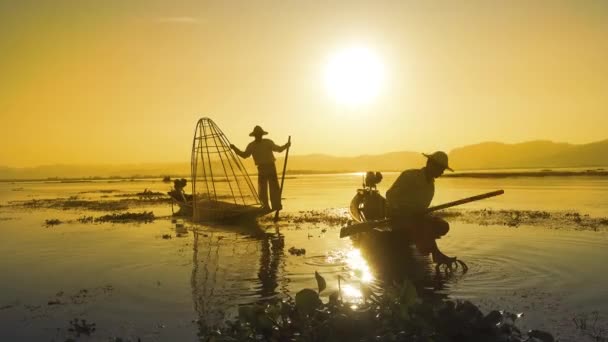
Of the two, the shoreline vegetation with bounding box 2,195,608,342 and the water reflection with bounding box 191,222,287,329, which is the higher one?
the shoreline vegetation with bounding box 2,195,608,342

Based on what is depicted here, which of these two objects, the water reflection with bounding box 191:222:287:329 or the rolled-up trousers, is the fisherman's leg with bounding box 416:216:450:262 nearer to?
the water reflection with bounding box 191:222:287:329

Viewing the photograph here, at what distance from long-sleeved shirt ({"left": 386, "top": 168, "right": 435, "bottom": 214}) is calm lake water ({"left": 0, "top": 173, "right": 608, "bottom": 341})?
1366mm

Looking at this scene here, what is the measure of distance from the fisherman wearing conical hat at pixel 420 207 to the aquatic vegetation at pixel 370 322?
166 inches

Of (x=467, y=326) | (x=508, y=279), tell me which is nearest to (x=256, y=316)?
(x=467, y=326)

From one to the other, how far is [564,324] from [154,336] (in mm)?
6317

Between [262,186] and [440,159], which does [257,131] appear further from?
[440,159]

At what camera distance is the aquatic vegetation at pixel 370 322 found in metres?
5.06

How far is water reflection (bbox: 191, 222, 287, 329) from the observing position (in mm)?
8695

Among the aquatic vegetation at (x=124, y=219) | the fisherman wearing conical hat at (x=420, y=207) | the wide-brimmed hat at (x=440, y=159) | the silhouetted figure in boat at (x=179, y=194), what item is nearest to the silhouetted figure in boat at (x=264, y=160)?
the silhouetted figure in boat at (x=179, y=194)

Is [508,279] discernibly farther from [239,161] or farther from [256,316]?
[239,161]

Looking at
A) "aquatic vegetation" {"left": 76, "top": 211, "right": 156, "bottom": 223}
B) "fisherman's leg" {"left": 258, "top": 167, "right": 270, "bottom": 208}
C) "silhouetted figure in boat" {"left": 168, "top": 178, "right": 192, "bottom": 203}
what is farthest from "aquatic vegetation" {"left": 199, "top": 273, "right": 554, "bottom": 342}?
"silhouetted figure in boat" {"left": 168, "top": 178, "right": 192, "bottom": 203}

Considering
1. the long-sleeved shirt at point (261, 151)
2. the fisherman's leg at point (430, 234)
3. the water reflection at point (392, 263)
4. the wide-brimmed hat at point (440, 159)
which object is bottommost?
the water reflection at point (392, 263)

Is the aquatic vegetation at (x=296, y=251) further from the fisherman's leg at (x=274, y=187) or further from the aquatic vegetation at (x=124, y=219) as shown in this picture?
the aquatic vegetation at (x=124, y=219)

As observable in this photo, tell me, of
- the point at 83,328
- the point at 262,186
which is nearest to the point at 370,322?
the point at 83,328
